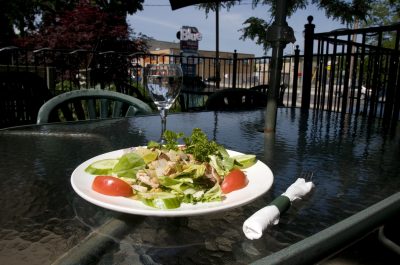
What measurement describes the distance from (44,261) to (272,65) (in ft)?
3.92

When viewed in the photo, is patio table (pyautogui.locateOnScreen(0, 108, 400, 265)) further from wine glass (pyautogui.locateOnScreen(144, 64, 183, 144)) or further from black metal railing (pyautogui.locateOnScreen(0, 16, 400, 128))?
black metal railing (pyautogui.locateOnScreen(0, 16, 400, 128))

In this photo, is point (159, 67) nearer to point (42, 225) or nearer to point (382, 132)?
point (42, 225)

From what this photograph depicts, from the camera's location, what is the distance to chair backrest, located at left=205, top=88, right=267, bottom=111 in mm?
3141

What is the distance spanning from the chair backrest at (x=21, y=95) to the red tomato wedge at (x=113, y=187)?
2.18 m

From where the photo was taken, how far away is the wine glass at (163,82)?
114cm

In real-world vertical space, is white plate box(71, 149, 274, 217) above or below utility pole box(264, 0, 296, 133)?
below

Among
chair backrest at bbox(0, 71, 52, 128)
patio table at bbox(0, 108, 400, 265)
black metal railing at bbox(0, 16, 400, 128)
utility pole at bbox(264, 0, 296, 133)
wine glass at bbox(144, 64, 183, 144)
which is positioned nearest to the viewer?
patio table at bbox(0, 108, 400, 265)

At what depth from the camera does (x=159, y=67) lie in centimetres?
114

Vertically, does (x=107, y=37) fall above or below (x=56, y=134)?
above

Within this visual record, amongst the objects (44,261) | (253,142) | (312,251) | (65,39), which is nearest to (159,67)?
(253,142)

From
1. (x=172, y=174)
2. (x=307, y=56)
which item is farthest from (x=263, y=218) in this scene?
(x=307, y=56)

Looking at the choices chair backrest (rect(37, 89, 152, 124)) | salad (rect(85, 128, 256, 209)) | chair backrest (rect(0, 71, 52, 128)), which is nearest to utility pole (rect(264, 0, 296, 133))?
salad (rect(85, 128, 256, 209))

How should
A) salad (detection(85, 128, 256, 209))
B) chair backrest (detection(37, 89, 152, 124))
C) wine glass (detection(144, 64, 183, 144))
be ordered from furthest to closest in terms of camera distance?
chair backrest (detection(37, 89, 152, 124)) → wine glass (detection(144, 64, 183, 144)) → salad (detection(85, 128, 256, 209))

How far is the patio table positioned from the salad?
0.05 m
